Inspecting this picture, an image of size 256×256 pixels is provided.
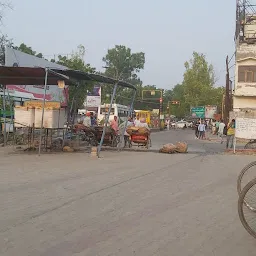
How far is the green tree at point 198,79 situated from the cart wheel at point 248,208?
60.4 meters

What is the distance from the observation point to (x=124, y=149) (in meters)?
18.1

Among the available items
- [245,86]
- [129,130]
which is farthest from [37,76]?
[245,86]

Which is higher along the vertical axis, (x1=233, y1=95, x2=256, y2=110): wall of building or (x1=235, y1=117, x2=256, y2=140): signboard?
(x1=233, y1=95, x2=256, y2=110): wall of building

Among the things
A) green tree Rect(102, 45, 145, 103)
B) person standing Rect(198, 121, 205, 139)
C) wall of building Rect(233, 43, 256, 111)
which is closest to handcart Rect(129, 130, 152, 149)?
person standing Rect(198, 121, 205, 139)

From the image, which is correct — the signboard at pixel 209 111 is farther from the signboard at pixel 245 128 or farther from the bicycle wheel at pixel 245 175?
the bicycle wheel at pixel 245 175

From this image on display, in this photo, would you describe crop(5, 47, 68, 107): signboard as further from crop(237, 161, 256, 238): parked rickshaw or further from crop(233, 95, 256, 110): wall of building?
crop(237, 161, 256, 238): parked rickshaw

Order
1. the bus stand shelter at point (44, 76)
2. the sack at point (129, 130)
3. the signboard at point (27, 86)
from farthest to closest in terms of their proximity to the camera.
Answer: the signboard at point (27, 86)
the sack at point (129, 130)
the bus stand shelter at point (44, 76)

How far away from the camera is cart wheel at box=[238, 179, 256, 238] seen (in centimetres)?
471

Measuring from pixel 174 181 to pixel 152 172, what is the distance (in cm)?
147

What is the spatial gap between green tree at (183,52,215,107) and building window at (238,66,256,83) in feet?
78.8

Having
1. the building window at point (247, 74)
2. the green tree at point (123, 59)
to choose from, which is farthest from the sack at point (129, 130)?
the green tree at point (123, 59)

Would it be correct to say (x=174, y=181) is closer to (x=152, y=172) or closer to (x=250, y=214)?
(x=152, y=172)

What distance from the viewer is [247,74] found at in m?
40.0

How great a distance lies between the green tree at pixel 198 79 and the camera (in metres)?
64.9
